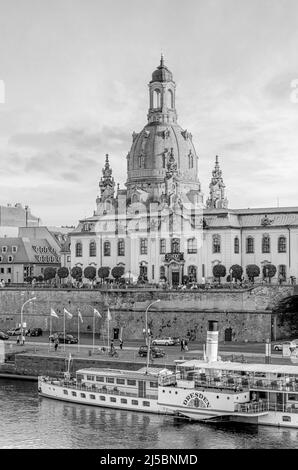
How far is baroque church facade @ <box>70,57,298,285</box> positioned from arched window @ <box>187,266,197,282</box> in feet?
0.34

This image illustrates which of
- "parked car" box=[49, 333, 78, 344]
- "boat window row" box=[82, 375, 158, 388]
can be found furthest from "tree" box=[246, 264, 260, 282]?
"boat window row" box=[82, 375, 158, 388]

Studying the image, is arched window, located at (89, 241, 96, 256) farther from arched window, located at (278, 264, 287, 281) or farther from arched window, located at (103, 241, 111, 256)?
arched window, located at (278, 264, 287, 281)

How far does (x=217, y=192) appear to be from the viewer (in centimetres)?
11406

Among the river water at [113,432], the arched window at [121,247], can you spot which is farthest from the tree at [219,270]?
the river water at [113,432]

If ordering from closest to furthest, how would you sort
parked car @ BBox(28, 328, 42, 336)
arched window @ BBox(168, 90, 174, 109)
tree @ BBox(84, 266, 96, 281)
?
parked car @ BBox(28, 328, 42, 336), tree @ BBox(84, 266, 96, 281), arched window @ BBox(168, 90, 174, 109)

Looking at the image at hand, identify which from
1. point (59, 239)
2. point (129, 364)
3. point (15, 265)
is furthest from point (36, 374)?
point (59, 239)

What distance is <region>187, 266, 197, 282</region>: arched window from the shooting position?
330 ft

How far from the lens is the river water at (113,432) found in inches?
2018

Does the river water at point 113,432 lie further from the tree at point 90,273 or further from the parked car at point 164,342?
the tree at point 90,273

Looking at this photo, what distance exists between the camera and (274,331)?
83.5m

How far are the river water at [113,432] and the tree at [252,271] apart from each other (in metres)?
37.4

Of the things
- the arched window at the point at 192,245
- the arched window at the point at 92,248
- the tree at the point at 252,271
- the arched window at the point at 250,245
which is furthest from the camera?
the arched window at the point at 92,248

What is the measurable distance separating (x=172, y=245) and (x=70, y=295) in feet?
39.9
